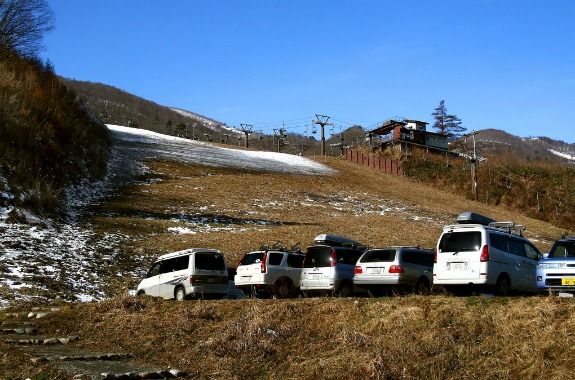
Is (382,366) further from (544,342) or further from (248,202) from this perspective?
(248,202)

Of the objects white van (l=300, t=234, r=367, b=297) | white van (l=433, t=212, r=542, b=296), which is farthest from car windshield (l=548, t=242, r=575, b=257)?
white van (l=300, t=234, r=367, b=297)

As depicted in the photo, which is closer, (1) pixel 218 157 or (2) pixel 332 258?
(2) pixel 332 258

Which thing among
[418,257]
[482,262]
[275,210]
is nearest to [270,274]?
[418,257]

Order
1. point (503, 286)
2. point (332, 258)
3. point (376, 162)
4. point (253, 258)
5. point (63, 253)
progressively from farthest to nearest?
point (376, 162) < point (63, 253) < point (253, 258) < point (332, 258) < point (503, 286)

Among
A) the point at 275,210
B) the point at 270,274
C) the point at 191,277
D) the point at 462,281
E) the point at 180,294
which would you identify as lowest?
the point at 180,294

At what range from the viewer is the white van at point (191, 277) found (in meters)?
20.0

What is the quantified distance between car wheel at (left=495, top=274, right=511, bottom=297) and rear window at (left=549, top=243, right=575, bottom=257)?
1.34 meters

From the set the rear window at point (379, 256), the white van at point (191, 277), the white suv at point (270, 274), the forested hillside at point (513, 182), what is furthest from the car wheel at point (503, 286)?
the forested hillside at point (513, 182)

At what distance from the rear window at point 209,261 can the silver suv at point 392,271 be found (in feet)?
16.4

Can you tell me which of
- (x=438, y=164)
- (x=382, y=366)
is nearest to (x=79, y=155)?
(x=382, y=366)

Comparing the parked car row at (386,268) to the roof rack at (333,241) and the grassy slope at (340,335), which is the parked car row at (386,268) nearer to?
the roof rack at (333,241)

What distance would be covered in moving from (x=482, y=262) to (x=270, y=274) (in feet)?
26.0

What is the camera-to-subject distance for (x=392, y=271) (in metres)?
17.7

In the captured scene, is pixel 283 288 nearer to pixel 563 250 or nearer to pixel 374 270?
pixel 374 270
